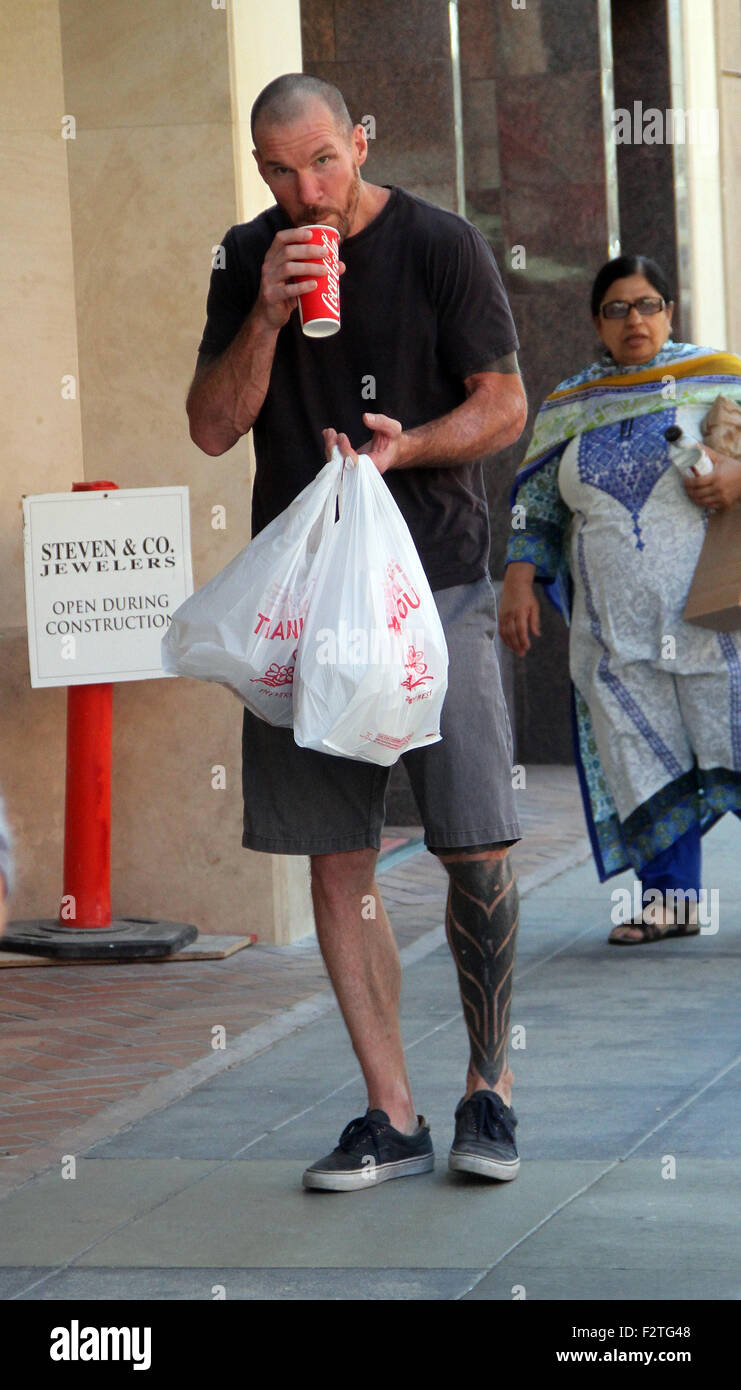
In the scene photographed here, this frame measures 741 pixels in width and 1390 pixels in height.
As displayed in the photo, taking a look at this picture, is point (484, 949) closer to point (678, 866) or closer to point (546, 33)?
point (678, 866)

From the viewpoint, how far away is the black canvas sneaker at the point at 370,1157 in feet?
12.3

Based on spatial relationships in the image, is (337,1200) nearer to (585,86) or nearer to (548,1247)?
(548,1247)

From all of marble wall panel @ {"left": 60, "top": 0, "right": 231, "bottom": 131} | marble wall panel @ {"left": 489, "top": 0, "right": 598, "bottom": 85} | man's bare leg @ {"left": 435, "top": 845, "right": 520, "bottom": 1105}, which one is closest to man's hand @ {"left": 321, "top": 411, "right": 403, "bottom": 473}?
man's bare leg @ {"left": 435, "top": 845, "right": 520, "bottom": 1105}

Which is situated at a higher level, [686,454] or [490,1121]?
[686,454]

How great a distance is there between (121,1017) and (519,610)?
67.3 inches

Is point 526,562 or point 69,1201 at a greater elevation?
point 526,562

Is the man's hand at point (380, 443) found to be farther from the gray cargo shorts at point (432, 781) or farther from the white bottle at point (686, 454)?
the white bottle at point (686, 454)

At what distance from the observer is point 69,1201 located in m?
3.80

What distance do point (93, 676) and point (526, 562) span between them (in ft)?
4.59

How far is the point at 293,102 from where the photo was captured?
11.8 ft

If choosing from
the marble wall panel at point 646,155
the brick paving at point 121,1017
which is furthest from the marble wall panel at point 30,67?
the marble wall panel at point 646,155

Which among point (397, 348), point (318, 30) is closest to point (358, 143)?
point (397, 348)

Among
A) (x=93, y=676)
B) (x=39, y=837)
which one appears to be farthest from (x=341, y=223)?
(x=39, y=837)
